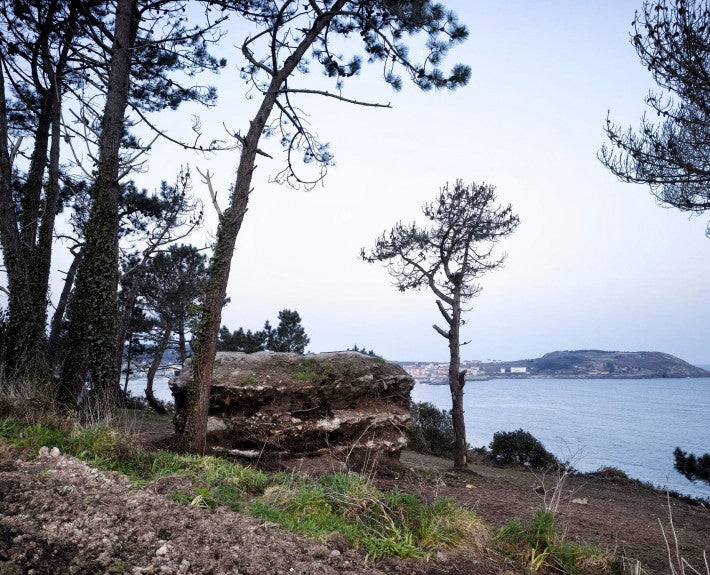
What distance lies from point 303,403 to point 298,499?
512 centimetres

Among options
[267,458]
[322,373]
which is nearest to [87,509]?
[267,458]

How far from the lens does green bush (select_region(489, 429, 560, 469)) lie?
17672 mm

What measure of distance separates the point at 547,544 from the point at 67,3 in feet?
45.3

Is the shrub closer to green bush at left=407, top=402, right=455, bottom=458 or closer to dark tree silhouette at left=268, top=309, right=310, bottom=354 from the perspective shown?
green bush at left=407, top=402, right=455, bottom=458

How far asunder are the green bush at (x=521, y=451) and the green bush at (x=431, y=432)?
201cm

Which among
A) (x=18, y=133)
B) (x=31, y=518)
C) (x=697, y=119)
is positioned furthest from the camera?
(x=18, y=133)

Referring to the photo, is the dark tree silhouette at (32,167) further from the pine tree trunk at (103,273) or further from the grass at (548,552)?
the grass at (548,552)

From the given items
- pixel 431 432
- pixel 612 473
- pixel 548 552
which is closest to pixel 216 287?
pixel 548 552

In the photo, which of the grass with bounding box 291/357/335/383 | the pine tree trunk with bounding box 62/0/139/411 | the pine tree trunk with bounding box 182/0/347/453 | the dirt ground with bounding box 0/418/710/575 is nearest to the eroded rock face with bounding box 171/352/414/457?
the grass with bounding box 291/357/335/383

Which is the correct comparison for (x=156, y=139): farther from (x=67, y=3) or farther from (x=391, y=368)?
(x=391, y=368)

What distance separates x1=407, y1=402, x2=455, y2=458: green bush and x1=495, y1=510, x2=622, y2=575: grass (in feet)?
47.1

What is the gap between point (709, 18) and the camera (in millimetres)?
7000

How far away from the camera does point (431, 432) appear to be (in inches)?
810

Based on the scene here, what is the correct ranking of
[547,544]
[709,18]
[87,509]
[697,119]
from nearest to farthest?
[87,509] → [547,544] → [709,18] → [697,119]
